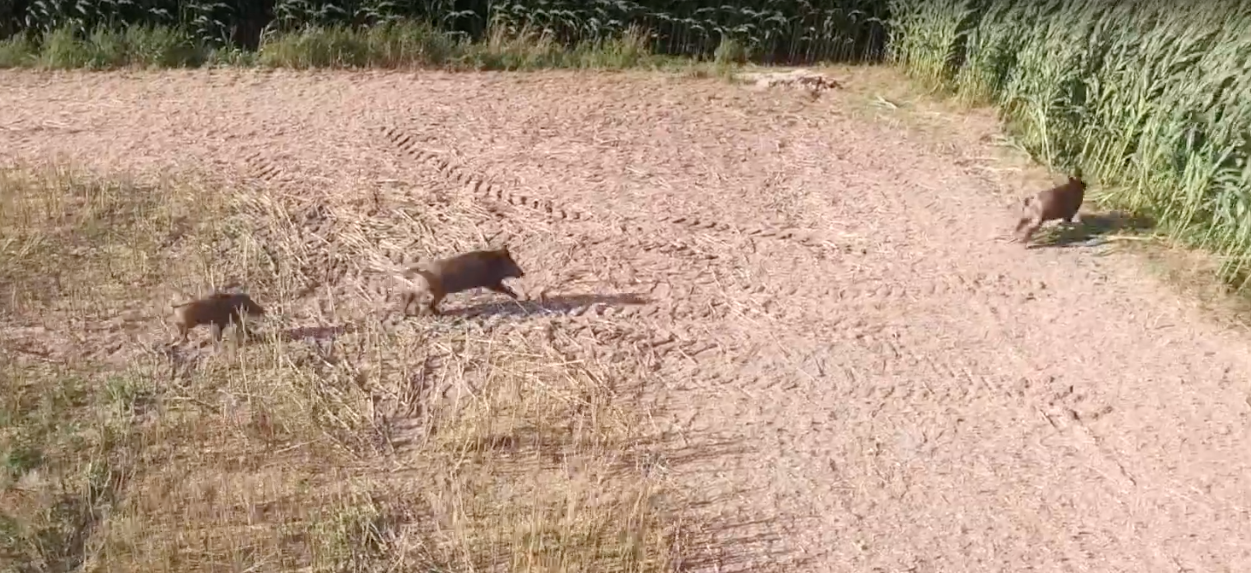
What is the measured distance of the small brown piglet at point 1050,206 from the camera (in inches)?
302

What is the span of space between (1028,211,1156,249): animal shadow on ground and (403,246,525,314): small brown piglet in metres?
3.33

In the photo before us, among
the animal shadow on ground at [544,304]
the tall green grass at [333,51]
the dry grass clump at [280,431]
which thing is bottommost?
the dry grass clump at [280,431]

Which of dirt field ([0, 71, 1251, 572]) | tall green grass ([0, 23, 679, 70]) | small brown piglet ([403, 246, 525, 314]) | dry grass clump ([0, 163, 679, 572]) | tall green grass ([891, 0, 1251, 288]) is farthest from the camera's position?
tall green grass ([0, 23, 679, 70])

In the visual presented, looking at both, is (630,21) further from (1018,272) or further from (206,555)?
(206,555)

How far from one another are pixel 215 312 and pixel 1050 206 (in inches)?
189

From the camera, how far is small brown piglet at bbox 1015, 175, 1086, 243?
7.67m

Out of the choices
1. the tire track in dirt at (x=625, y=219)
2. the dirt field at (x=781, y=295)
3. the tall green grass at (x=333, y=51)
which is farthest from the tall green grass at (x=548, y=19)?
the tire track in dirt at (x=625, y=219)

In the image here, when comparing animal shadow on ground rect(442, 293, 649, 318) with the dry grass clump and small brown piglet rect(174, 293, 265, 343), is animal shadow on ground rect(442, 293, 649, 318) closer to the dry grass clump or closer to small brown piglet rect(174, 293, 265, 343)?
the dry grass clump

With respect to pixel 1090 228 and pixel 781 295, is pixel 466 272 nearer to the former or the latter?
pixel 781 295

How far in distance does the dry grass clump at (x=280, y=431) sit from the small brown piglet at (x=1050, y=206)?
289cm

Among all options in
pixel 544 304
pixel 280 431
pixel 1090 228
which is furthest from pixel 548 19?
pixel 280 431

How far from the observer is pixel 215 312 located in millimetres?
6230

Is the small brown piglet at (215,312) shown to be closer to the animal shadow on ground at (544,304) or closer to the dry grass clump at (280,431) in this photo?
the dry grass clump at (280,431)

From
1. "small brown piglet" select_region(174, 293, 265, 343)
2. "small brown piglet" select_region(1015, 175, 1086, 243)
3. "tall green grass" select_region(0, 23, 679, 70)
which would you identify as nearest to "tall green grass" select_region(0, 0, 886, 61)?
"tall green grass" select_region(0, 23, 679, 70)
